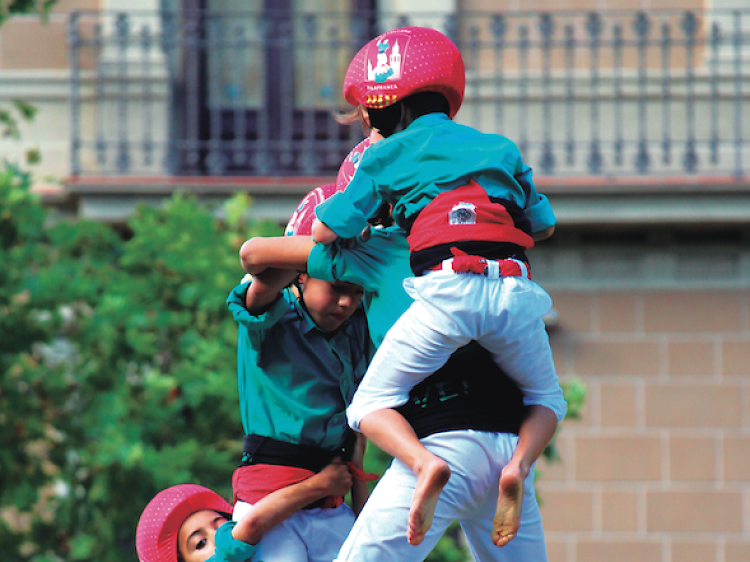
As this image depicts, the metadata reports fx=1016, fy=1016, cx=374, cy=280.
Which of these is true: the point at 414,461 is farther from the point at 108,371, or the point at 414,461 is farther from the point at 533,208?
the point at 108,371

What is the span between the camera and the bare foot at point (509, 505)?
212 cm

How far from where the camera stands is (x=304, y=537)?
272 cm

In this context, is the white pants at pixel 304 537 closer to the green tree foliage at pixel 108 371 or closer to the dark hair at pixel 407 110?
the dark hair at pixel 407 110

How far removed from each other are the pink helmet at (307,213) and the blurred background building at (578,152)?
437cm

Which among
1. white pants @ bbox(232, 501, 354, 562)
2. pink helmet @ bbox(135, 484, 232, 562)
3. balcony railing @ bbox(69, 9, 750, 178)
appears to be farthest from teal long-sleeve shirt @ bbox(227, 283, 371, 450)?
balcony railing @ bbox(69, 9, 750, 178)

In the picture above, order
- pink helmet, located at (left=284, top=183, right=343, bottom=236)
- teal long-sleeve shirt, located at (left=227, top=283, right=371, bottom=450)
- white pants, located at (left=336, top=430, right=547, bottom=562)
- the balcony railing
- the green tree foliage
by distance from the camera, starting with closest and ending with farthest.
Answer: white pants, located at (left=336, top=430, right=547, bottom=562) < pink helmet, located at (left=284, top=183, right=343, bottom=236) < teal long-sleeve shirt, located at (left=227, top=283, right=371, bottom=450) < the green tree foliage < the balcony railing

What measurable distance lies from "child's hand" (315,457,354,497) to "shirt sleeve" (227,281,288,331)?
42 cm

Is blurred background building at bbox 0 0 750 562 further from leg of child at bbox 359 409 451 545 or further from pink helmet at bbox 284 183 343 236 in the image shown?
leg of child at bbox 359 409 451 545

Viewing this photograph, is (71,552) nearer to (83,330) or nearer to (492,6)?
(83,330)

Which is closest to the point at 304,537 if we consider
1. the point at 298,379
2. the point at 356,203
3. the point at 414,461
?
the point at 298,379

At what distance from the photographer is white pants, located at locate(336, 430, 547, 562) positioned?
218cm

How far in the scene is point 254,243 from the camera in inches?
95.8

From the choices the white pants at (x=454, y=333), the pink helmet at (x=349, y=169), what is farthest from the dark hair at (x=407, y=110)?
the white pants at (x=454, y=333)

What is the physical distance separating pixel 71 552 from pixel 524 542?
375cm
